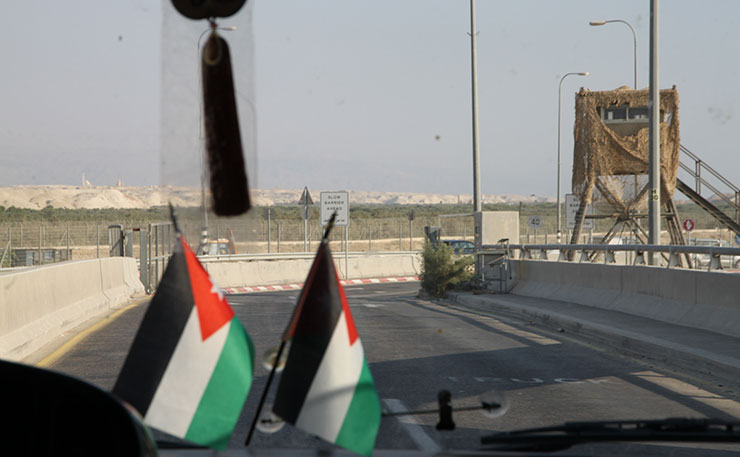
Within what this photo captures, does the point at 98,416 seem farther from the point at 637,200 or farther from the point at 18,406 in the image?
the point at 637,200

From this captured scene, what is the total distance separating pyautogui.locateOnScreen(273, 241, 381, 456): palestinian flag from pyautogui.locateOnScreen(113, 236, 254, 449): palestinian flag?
0.37ft

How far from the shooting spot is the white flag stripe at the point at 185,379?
6.41 feet

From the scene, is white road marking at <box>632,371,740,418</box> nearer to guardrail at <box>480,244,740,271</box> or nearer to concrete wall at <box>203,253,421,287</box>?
guardrail at <box>480,244,740,271</box>

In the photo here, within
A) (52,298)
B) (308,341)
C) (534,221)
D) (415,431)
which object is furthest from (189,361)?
(534,221)

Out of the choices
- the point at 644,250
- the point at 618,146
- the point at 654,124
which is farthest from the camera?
the point at 618,146

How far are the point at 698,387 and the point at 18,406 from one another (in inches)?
357

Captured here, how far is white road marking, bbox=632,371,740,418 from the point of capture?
8457 millimetres

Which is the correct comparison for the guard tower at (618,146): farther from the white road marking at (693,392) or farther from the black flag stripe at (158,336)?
the black flag stripe at (158,336)

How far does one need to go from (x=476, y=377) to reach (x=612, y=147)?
1978 cm

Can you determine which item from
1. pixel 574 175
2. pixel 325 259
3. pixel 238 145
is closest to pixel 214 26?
pixel 238 145

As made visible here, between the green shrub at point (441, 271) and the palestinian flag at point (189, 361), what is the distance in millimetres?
22785

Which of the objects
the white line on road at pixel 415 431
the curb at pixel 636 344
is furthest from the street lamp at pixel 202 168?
the curb at pixel 636 344

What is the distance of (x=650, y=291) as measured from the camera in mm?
16062

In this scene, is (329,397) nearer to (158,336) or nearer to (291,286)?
(158,336)
